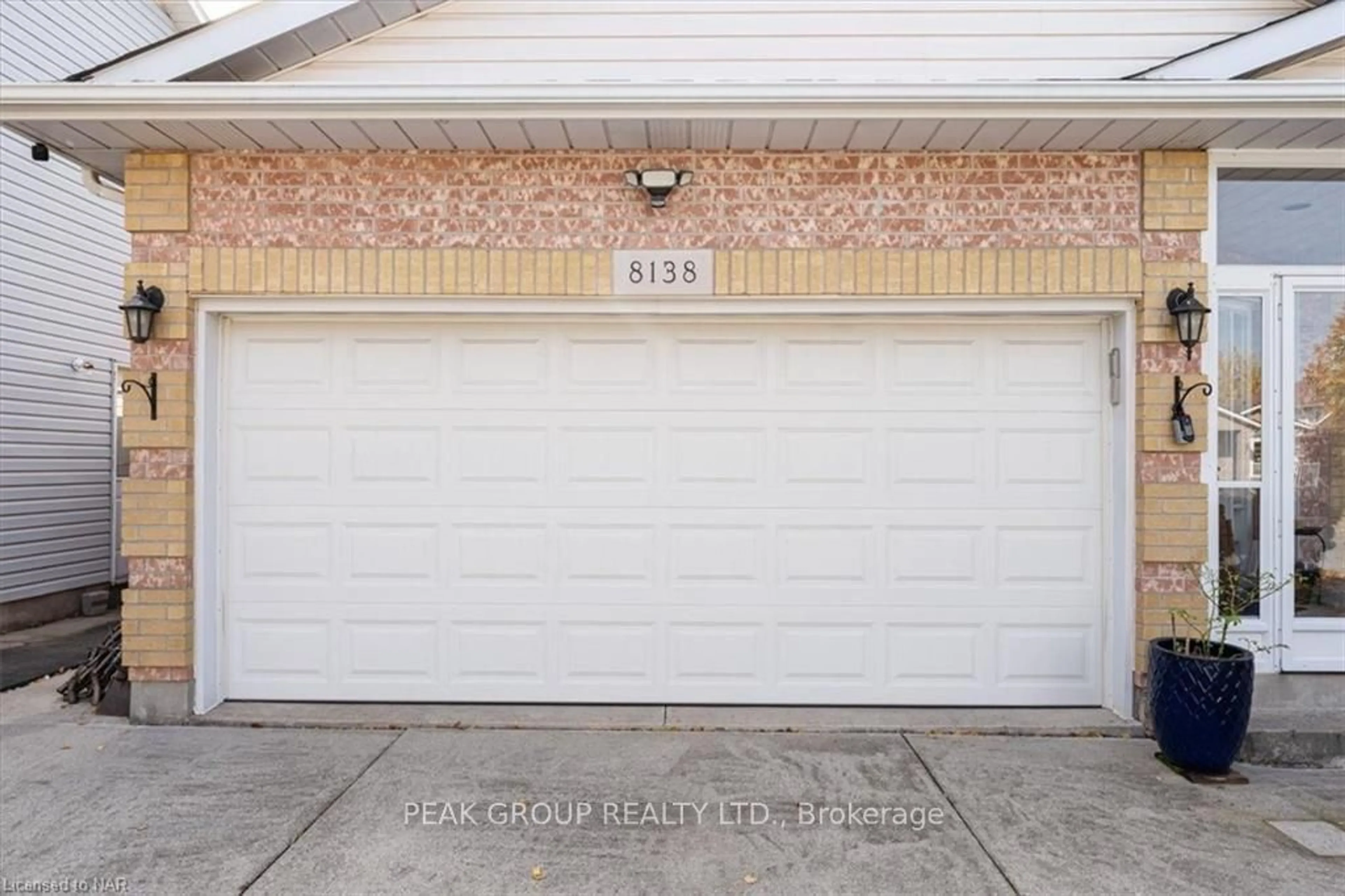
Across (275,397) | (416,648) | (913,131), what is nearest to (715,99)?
(913,131)

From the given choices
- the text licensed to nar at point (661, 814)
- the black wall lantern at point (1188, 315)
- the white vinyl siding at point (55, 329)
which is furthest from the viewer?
the white vinyl siding at point (55, 329)

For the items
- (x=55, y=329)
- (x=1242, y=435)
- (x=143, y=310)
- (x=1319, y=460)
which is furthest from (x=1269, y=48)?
(x=55, y=329)

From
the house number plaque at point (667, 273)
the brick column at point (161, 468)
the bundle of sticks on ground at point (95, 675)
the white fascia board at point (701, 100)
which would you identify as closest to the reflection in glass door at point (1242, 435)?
the white fascia board at point (701, 100)

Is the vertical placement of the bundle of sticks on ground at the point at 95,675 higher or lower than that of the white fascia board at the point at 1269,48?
lower

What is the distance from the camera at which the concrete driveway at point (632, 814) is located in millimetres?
3152

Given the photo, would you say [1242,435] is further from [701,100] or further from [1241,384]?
[701,100]

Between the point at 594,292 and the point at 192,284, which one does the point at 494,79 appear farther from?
the point at 192,284

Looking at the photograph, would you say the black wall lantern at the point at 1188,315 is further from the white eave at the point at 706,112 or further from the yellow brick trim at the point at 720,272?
the white eave at the point at 706,112

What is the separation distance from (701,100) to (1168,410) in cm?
310

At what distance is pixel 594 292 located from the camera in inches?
185

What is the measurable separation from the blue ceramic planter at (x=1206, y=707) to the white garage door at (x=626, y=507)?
3.00ft

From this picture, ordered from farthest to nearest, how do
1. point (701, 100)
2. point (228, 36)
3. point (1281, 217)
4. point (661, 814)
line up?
1. point (1281, 217)
2. point (228, 36)
3. point (701, 100)
4. point (661, 814)

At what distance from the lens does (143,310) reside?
15.0 ft

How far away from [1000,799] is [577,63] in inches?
179
